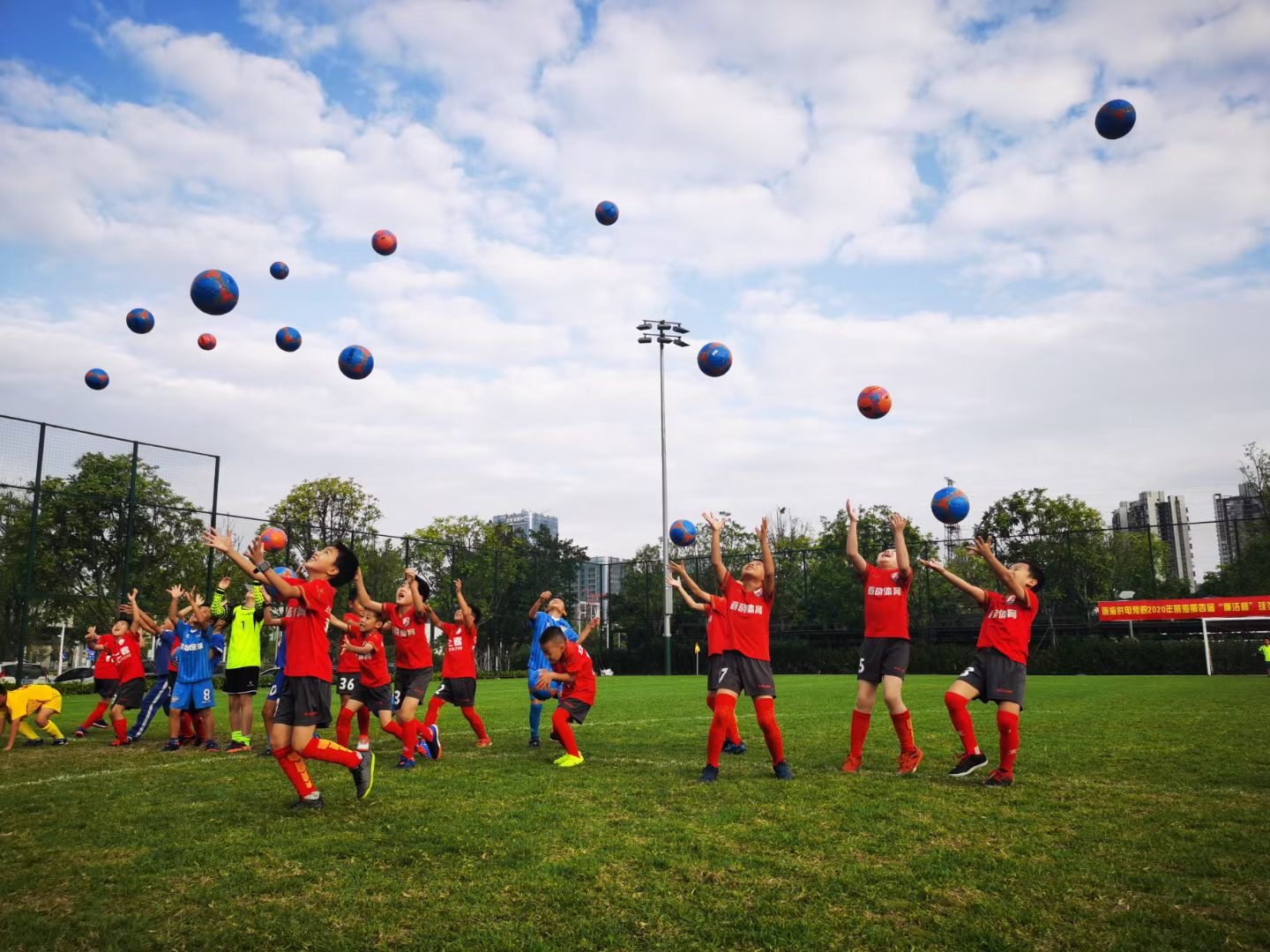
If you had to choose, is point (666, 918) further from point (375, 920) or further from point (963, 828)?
point (963, 828)

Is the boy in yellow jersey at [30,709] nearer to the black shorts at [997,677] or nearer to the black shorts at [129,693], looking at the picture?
the black shorts at [129,693]

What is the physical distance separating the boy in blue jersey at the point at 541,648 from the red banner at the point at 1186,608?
27.5 m

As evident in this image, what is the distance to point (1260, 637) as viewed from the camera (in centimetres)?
2914

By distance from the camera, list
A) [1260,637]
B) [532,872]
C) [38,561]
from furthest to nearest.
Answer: [1260,637]
[38,561]
[532,872]

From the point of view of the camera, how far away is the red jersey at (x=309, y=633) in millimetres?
6871

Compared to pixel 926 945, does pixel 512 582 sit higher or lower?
higher

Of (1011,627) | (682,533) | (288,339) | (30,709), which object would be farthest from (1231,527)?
(30,709)

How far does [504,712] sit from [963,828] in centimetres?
1206

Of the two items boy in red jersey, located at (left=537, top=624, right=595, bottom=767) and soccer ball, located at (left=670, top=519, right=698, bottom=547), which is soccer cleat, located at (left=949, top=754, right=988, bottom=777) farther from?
soccer ball, located at (left=670, top=519, right=698, bottom=547)

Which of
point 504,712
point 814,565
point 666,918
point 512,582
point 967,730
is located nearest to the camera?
point 666,918

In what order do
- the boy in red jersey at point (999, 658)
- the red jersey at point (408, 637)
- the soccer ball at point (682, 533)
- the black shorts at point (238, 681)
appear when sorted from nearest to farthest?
1. the boy in red jersey at point (999, 658)
2. the red jersey at point (408, 637)
3. the black shorts at point (238, 681)
4. the soccer ball at point (682, 533)

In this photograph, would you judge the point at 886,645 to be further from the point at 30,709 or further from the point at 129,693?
the point at 30,709

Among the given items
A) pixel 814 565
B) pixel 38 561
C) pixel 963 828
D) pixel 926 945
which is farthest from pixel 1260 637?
pixel 38 561

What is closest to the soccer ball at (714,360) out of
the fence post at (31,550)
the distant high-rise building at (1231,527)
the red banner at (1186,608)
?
the fence post at (31,550)
